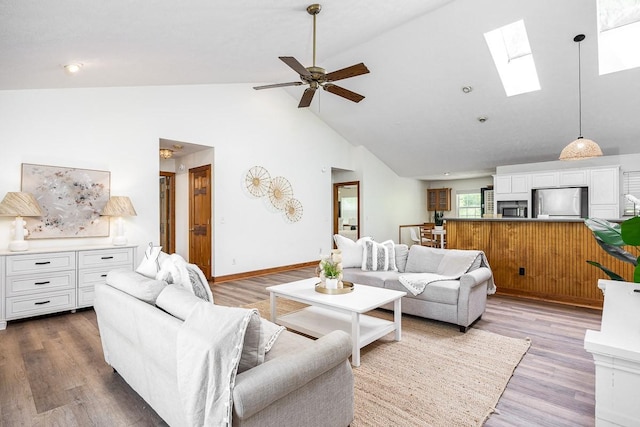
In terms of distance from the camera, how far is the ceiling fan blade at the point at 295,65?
280cm

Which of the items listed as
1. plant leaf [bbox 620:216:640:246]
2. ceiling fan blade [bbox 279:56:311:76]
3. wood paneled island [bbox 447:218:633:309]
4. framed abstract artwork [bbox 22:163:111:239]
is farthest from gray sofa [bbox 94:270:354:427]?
wood paneled island [bbox 447:218:633:309]

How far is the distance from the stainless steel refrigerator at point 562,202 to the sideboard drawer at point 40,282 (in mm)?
7534

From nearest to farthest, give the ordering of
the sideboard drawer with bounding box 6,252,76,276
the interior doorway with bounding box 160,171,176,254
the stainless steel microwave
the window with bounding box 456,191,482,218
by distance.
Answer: the sideboard drawer with bounding box 6,252,76,276, the interior doorway with bounding box 160,171,176,254, the stainless steel microwave, the window with bounding box 456,191,482,218

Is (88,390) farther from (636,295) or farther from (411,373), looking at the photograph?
(636,295)

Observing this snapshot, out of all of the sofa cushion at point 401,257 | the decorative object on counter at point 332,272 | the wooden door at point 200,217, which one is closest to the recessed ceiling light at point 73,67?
the wooden door at point 200,217

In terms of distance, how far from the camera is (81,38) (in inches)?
102

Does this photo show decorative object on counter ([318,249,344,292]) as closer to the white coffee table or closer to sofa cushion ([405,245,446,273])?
the white coffee table

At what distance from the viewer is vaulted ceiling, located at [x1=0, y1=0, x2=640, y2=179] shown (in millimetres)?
2572

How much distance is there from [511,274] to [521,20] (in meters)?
3.38

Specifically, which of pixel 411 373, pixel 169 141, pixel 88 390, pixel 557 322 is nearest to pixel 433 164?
pixel 557 322

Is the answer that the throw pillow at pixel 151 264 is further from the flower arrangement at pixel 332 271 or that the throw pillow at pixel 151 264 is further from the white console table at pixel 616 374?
the white console table at pixel 616 374

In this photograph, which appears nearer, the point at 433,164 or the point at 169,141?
the point at 169,141

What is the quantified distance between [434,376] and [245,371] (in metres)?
1.61

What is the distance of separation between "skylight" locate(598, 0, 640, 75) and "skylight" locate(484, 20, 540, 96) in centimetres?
78
